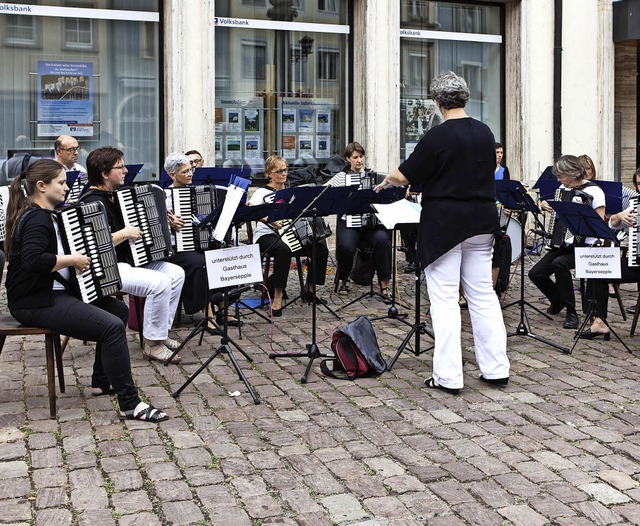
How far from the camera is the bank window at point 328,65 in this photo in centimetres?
1463

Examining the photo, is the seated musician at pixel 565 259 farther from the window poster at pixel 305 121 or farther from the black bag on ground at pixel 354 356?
the window poster at pixel 305 121

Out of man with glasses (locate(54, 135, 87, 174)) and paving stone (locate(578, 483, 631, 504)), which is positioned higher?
man with glasses (locate(54, 135, 87, 174))

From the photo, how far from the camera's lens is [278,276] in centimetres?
1001

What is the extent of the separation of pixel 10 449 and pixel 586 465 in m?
3.13

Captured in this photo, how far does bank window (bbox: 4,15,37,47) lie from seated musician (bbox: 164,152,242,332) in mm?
4753

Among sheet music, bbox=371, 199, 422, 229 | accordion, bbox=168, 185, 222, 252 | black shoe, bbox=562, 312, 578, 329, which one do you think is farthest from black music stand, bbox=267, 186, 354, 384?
black shoe, bbox=562, 312, 578, 329

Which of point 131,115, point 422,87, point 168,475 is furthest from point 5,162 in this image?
point 168,475

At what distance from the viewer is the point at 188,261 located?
29.0ft

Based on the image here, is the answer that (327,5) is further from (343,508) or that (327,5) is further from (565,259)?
(343,508)

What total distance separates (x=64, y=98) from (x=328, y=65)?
386cm

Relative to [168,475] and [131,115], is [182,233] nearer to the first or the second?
[168,475]

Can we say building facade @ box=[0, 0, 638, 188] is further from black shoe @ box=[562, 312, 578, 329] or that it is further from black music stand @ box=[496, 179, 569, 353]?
black shoe @ box=[562, 312, 578, 329]

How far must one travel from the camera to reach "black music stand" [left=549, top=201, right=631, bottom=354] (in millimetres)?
8102

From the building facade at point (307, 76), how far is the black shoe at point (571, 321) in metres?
5.82
